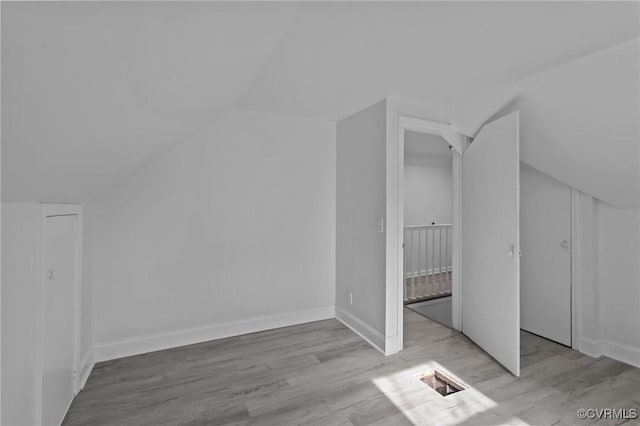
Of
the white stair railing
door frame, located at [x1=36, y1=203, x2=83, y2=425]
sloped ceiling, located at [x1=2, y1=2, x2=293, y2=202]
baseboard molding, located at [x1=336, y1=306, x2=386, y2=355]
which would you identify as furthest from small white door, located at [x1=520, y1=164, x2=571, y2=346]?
door frame, located at [x1=36, y1=203, x2=83, y2=425]

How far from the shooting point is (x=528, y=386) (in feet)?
6.30

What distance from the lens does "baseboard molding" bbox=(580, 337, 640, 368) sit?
219 cm

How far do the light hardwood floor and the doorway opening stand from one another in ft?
6.88

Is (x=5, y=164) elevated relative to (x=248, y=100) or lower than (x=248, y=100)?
lower

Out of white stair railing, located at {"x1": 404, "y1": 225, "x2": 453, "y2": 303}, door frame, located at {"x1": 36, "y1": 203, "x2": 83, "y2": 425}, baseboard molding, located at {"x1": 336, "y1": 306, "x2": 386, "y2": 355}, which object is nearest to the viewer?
door frame, located at {"x1": 36, "y1": 203, "x2": 83, "y2": 425}

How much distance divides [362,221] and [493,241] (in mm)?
1101

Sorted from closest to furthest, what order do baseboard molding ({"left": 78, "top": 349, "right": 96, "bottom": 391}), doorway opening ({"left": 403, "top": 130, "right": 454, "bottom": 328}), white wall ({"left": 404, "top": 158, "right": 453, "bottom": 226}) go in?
baseboard molding ({"left": 78, "top": 349, "right": 96, "bottom": 391}), doorway opening ({"left": 403, "top": 130, "right": 454, "bottom": 328}), white wall ({"left": 404, "top": 158, "right": 453, "bottom": 226})

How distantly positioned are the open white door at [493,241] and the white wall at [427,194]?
2.57 meters

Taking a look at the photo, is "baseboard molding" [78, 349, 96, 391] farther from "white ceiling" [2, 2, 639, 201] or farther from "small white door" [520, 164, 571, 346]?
"small white door" [520, 164, 571, 346]

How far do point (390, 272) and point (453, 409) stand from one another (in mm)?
1005

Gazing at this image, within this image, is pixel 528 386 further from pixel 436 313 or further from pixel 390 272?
pixel 436 313

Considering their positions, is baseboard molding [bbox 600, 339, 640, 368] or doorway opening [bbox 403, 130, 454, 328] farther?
doorway opening [bbox 403, 130, 454, 328]

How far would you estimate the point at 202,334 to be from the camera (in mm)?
2605

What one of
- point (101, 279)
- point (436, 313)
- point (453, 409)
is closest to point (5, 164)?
point (101, 279)
